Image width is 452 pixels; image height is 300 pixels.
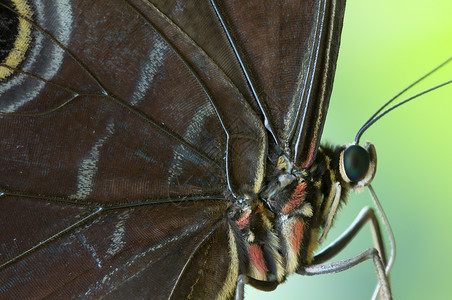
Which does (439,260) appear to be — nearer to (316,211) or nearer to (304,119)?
(316,211)

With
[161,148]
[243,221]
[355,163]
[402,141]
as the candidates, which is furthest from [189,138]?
[402,141]

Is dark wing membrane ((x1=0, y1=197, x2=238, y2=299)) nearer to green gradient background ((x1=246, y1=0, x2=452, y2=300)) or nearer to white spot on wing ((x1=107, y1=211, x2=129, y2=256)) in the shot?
white spot on wing ((x1=107, y1=211, x2=129, y2=256))

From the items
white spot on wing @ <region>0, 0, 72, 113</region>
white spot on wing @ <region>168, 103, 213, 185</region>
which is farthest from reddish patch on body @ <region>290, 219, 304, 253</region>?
white spot on wing @ <region>0, 0, 72, 113</region>

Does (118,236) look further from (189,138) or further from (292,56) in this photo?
(292,56)

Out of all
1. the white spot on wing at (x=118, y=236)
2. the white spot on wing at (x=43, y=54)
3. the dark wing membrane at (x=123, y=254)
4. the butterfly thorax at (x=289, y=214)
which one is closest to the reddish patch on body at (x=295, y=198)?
the butterfly thorax at (x=289, y=214)

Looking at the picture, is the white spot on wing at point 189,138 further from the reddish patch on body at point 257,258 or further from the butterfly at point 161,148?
the reddish patch on body at point 257,258
